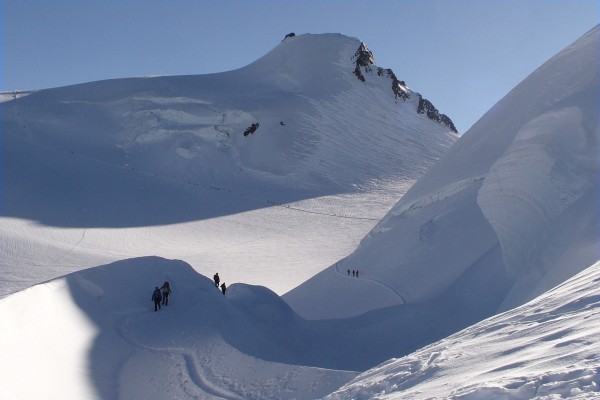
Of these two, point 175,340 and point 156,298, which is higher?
point 156,298

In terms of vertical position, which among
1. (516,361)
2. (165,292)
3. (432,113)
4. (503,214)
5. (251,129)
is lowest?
(516,361)

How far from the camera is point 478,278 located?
14.7 m

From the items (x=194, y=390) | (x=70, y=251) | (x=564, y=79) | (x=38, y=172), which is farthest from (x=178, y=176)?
(x=194, y=390)

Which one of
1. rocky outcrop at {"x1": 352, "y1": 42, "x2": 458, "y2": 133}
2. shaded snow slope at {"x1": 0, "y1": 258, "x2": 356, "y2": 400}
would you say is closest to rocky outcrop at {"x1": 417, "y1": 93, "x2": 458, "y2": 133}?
rocky outcrop at {"x1": 352, "y1": 42, "x2": 458, "y2": 133}

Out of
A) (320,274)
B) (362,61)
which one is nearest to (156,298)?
(320,274)

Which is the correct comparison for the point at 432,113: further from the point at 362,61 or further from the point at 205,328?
the point at 205,328

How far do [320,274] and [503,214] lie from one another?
8.04 metres

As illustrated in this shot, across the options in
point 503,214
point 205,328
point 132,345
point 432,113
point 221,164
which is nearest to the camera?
point 132,345

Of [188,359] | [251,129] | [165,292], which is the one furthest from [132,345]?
[251,129]

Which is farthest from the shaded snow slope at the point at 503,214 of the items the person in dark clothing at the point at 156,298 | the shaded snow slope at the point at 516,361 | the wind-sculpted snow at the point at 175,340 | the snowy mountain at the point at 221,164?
the person in dark clothing at the point at 156,298

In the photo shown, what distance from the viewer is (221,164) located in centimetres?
4759

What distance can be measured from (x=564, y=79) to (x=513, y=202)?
4.69m

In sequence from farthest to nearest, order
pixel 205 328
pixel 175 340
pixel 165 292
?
1. pixel 165 292
2. pixel 205 328
3. pixel 175 340

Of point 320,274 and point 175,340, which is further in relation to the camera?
point 320,274
